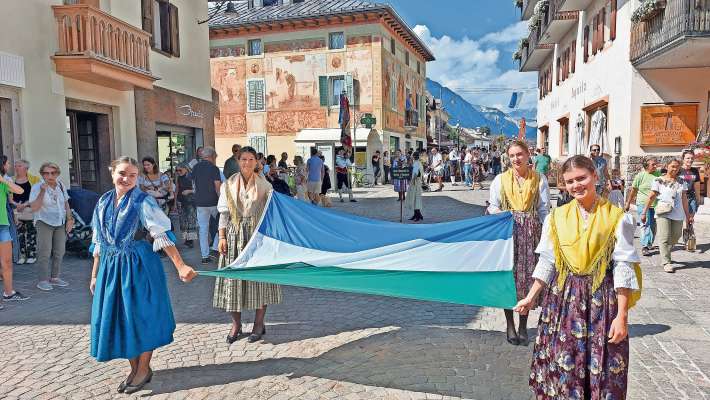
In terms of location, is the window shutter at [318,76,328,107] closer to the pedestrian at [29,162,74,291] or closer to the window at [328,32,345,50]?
the window at [328,32,345,50]

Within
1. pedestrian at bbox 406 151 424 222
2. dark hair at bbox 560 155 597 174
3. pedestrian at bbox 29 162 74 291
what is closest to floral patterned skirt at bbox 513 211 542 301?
dark hair at bbox 560 155 597 174

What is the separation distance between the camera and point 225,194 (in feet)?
15.5

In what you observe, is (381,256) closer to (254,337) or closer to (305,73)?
(254,337)

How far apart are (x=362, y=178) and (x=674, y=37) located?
17.3 m

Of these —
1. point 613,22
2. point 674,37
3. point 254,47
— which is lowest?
point 674,37

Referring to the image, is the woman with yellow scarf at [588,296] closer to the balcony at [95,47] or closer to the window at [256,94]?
the balcony at [95,47]

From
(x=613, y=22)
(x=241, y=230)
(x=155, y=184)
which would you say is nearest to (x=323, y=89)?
(x=613, y=22)

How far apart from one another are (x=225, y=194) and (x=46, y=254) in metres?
3.68

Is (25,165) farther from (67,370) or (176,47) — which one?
(176,47)

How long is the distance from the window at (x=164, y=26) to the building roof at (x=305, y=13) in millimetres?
14801

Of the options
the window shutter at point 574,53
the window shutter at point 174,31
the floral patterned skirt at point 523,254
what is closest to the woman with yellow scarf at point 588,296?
the floral patterned skirt at point 523,254

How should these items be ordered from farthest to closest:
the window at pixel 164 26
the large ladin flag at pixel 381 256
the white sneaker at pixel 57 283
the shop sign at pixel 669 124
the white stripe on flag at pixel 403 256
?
the window at pixel 164 26, the shop sign at pixel 669 124, the white sneaker at pixel 57 283, the white stripe on flag at pixel 403 256, the large ladin flag at pixel 381 256

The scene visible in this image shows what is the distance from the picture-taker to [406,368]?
4.15m

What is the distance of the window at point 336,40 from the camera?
29.4 metres
